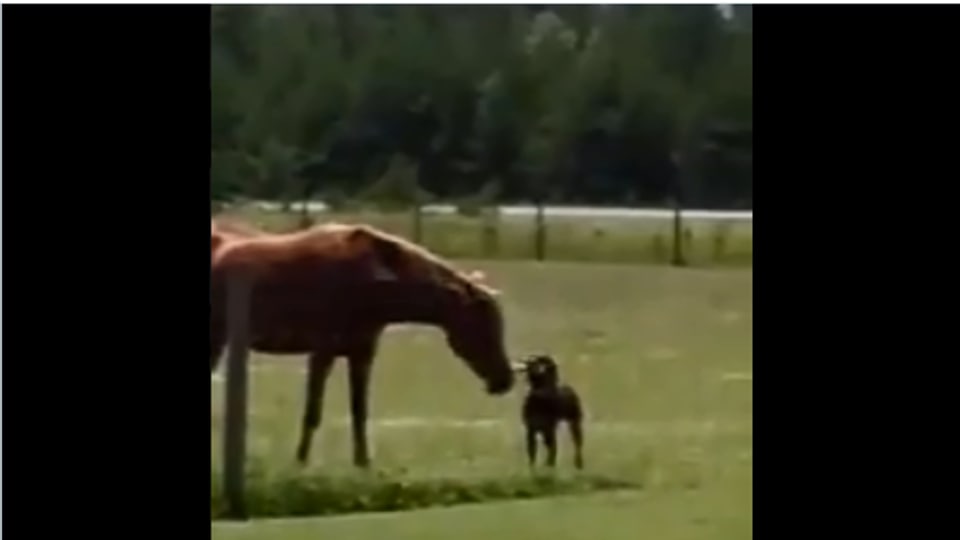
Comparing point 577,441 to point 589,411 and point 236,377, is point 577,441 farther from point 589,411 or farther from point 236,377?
point 236,377

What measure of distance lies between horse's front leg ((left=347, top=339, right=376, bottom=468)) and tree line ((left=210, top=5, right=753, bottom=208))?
23 centimetres

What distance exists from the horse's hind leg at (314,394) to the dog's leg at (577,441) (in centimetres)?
38

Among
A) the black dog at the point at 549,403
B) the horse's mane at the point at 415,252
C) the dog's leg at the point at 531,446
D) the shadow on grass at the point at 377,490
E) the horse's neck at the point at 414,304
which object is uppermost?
the horse's mane at the point at 415,252

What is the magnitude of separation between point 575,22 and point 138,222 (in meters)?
0.71

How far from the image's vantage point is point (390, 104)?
3.21 metres

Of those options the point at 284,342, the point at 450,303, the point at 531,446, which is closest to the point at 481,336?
the point at 450,303

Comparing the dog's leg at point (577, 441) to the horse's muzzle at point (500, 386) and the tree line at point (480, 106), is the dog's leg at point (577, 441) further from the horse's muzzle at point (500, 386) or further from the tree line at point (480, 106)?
the tree line at point (480, 106)

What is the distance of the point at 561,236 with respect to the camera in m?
3.18

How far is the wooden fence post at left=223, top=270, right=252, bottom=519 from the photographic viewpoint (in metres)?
3.21

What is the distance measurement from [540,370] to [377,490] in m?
0.31

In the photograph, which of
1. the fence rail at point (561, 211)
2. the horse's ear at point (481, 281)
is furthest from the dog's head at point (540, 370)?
the fence rail at point (561, 211)

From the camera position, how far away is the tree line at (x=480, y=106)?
3.18 m

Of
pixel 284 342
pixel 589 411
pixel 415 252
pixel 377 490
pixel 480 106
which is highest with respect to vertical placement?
pixel 480 106
